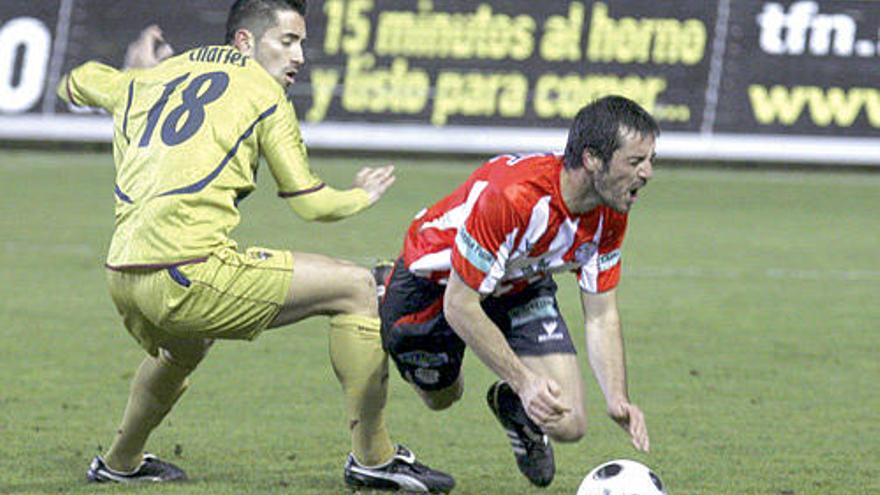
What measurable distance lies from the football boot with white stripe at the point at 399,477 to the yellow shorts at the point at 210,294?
0.62 meters

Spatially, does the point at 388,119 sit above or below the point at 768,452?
below

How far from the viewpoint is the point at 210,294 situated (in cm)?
578

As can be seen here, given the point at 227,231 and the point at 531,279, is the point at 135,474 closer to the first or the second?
the point at 227,231

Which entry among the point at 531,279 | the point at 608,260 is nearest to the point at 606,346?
the point at 608,260

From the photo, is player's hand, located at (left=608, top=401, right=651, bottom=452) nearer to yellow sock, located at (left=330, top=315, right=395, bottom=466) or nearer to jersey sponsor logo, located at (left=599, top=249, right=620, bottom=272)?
jersey sponsor logo, located at (left=599, top=249, right=620, bottom=272)

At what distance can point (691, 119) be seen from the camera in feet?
63.7

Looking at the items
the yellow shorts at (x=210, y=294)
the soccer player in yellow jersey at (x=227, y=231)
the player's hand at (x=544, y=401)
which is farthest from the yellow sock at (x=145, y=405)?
the player's hand at (x=544, y=401)

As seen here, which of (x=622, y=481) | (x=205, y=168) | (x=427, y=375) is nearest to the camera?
(x=622, y=481)

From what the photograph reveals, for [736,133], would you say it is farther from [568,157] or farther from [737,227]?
[568,157]

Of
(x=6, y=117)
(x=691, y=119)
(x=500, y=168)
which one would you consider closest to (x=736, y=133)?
(x=691, y=119)

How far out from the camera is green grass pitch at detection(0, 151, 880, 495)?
21.7 ft

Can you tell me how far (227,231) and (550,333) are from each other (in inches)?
45.1

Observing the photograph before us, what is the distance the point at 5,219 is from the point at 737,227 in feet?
18.9

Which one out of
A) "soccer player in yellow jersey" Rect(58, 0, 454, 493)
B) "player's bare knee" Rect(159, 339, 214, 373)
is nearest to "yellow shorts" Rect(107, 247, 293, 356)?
"soccer player in yellow jersey" Rect(58, 0, 454, 493)
